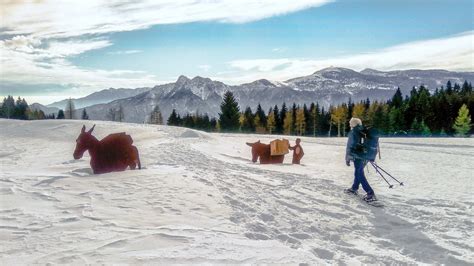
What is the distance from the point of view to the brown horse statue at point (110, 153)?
1164 cm

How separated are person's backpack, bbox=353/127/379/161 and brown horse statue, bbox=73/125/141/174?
22.0 feet

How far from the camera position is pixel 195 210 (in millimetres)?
7875

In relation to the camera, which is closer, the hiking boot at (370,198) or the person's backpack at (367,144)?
the hiking boot at (370,198)

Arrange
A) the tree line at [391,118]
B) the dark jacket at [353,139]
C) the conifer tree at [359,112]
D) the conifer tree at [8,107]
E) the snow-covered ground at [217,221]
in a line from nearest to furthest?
the snow-covered ground at [217,221] → the dark jacket at [353,139] → the tree line at [391,118] → the conifer tree at [359,112] → the conifer tree at [8,107]

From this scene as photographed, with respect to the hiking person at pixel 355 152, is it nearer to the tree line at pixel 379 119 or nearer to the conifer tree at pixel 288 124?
the tree line at pixel 379 119

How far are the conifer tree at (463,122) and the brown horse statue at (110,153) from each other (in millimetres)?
69642

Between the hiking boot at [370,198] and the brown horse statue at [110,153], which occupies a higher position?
the brown horse statue at [110,153]

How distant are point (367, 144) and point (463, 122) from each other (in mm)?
67347

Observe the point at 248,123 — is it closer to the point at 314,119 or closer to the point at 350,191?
the point at 314,119

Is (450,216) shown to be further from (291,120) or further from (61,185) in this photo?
(291,120)

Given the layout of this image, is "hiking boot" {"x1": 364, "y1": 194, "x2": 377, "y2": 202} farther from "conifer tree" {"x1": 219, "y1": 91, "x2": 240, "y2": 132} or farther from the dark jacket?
"conifer tree" {"x1": 219, "y1": 91, "x2": 240, "y2": 132}

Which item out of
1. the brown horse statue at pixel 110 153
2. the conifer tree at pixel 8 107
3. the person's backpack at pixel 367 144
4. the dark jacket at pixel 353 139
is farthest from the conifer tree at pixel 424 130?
the conifer tree at pixel 8 107

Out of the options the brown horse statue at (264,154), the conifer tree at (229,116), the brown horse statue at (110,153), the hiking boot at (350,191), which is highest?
the conifer tree at (229,116)

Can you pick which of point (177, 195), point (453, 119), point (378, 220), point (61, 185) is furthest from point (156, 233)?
point (453, 119)
